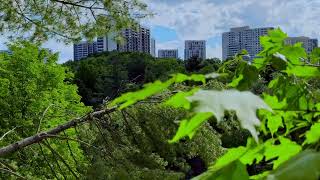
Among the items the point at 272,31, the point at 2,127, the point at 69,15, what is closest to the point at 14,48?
the point at 2,127

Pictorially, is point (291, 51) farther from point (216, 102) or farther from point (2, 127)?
point (2, 127)

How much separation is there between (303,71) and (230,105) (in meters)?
0.45

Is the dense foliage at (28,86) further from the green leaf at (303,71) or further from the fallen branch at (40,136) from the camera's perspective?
the green leaf at (303,71)

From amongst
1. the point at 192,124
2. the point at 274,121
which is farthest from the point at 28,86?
the point at 192,124

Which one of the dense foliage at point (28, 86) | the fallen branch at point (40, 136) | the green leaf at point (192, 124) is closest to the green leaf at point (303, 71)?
the green leaf at point (192, 124)

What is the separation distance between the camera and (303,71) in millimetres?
1028

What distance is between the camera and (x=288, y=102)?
1009 millimetres

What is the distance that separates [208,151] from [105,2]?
7.30 feet

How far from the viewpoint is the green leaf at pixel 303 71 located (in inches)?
40.1

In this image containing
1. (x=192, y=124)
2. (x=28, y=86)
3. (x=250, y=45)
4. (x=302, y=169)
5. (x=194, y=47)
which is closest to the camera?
(x=302, y=169)

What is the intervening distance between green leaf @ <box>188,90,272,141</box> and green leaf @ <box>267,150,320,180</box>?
55 mm

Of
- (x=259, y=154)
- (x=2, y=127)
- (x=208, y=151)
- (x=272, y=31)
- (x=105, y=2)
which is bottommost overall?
(x=2, y=127)

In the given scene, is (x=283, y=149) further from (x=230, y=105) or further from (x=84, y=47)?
(x=84, y=47)

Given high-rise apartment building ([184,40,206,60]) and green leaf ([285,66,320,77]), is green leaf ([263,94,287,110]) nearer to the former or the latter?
green leaf ([285,66,320,77])
